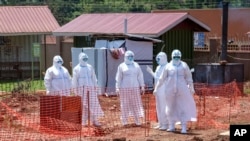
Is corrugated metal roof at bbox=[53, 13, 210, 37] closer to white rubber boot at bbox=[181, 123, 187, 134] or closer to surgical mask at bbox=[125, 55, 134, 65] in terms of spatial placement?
surgical mask at bbox=[125, 55, 134, 65]

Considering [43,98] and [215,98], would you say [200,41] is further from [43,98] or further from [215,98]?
[43,98]

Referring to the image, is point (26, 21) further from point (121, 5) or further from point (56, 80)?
point (121, 5)

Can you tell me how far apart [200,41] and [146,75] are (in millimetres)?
12022

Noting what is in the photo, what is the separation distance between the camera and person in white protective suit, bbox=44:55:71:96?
608 inches

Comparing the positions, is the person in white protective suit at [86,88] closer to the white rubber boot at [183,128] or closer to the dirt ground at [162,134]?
the dirt ground at [162,134]

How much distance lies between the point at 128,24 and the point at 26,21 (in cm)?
671

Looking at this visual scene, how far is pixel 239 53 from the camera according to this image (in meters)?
28.8

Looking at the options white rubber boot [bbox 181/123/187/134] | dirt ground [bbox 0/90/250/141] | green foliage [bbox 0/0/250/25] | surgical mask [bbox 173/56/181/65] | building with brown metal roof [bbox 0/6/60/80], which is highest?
green foliage [bbox 0/0/250/25]

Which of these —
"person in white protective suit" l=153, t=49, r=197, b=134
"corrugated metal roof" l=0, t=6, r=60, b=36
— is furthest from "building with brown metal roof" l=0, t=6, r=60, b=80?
"person in white protective suit" l=153, t=49, r=197, b=134

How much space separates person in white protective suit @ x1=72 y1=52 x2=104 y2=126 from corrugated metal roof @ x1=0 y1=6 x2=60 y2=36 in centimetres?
1714

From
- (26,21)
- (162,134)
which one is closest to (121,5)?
(26,21)

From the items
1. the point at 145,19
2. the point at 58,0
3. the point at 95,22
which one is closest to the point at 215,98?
the point at 145,19

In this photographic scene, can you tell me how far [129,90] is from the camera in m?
15.8

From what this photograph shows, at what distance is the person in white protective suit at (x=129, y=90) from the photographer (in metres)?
15.7
